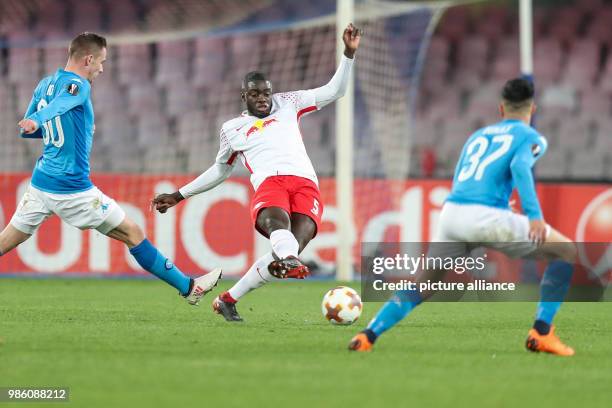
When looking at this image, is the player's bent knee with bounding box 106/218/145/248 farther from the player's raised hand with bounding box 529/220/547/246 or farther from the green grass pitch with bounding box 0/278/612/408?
the player's raised hand with bounding box 529/220/547/246

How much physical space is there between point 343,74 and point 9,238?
2707mm

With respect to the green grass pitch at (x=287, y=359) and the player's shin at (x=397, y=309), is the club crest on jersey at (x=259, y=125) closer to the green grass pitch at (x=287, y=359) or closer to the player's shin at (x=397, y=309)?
the green grass pitch at (x=287, y=359)

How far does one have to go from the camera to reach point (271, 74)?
17.2 metres

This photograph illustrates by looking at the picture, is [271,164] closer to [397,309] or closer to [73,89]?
[73,89]

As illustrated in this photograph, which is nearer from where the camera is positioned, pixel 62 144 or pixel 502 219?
pixel 502 219

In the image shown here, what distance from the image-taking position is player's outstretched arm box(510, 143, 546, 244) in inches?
249

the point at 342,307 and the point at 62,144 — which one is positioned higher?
the point at 62,144

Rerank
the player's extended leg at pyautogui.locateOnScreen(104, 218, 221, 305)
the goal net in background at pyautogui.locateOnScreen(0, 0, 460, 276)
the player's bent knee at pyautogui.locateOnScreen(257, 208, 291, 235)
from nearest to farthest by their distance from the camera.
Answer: the player's bent knee at pyautogui.locateOnScreen(257, 208, 291, 235)
the player's extended leg at pyautogui.locateOnScreen(104, 218, 221, 305)
the goal net in background at pyautogui.locateOnScreen(0, 0, 460, 276)

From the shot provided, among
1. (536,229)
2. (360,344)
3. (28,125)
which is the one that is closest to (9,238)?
(28,125)

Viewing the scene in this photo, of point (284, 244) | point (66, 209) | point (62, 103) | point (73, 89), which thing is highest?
point (73, 89)

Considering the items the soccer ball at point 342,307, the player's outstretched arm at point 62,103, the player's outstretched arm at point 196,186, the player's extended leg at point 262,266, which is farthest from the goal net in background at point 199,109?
the player's outstretched arm at point 62,103

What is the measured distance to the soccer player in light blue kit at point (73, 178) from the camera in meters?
8.16

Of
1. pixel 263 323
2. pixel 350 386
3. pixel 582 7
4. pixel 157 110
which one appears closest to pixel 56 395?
pixel 350 386

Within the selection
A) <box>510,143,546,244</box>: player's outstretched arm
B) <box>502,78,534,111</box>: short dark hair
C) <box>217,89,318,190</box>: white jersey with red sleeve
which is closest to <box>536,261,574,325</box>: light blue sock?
<box>510,143,546,244</box>: player's outstretched arm
